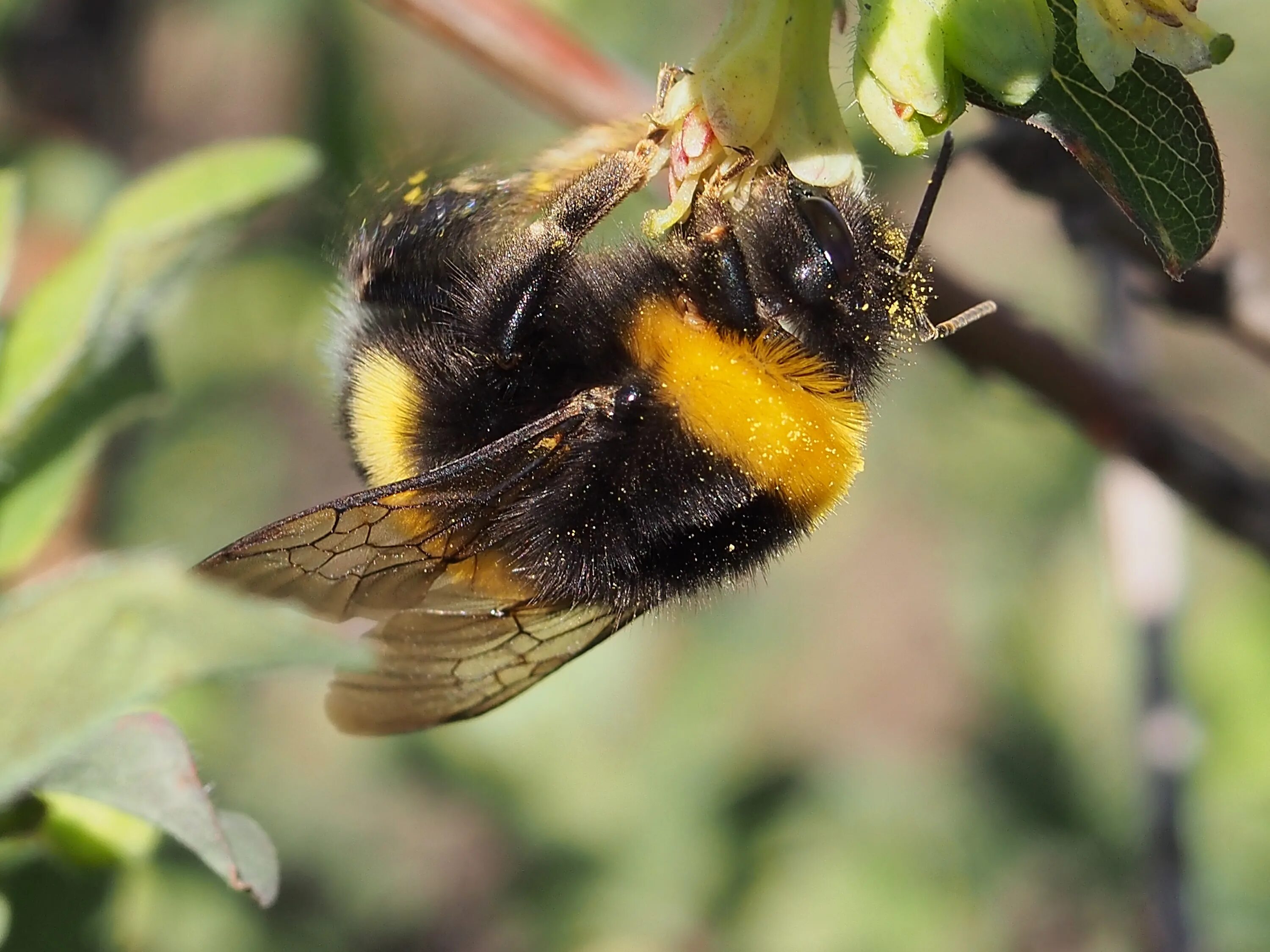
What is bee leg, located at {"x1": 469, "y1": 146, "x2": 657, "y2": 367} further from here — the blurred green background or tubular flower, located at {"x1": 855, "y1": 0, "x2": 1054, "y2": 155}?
the blurred green background

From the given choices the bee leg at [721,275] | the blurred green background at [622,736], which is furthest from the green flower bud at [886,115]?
the blurred green background at [622,736]

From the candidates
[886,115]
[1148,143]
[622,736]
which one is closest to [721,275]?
[886,115]

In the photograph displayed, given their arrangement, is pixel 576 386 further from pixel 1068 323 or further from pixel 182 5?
pixel 1068 323

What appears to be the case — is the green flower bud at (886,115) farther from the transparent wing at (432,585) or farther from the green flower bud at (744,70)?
the transparent wing at (432,585)

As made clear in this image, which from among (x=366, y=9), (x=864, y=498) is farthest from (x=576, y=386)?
(x=864, y=498)

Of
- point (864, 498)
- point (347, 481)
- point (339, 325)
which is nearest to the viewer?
point (339, 325)
